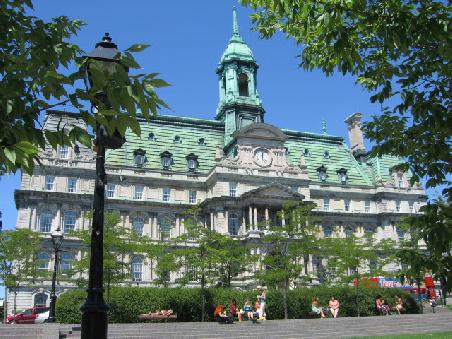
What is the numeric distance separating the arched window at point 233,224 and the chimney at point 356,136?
94.1 ft

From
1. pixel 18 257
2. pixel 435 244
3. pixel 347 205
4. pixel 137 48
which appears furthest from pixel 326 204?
pixel 137 48

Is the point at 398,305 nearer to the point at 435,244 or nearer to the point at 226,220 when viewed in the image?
the point at 226,220

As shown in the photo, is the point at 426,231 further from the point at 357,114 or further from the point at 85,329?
the point at 357,114

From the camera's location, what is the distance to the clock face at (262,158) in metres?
62.7

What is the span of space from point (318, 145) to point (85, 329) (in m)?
Answer: 72.8

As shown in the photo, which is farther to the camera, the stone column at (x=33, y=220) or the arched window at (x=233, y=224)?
the arched window at (x=233, y=224)

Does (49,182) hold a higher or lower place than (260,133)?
lower

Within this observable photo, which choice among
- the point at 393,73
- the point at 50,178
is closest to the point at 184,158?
the point at 50,178

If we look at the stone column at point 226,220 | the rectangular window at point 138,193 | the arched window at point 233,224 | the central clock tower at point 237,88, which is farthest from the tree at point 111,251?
the central clock tower at point 237,88

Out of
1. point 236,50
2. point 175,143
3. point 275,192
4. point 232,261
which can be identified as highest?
point 236,50

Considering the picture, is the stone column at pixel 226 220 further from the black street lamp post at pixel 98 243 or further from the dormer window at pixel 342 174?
the black street lamp post at pixel 98 243

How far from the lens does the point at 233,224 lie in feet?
195

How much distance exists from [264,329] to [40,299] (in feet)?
115

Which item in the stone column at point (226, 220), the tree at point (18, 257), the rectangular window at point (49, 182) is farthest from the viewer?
the stone column at point (226, 220)
